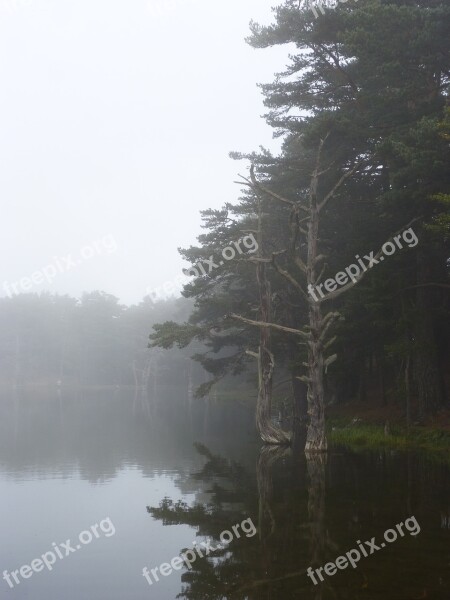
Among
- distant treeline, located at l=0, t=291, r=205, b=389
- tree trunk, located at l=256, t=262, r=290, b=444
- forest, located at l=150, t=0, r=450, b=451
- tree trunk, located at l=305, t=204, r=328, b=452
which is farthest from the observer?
distant treeline, located at l=0, t=291, r=205, b=389

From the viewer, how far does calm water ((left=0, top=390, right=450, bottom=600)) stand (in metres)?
7.87

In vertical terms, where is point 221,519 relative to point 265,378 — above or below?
below

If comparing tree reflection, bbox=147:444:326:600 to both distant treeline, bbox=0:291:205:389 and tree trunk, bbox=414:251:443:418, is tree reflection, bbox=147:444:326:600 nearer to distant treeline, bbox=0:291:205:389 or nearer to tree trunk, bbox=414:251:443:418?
tree trunk, bbox=414:251:443:418

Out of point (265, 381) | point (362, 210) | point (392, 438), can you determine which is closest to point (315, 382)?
point (392, 438)

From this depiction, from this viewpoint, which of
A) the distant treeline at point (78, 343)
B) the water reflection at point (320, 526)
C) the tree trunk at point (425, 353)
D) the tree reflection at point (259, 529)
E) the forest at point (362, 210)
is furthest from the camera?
the distant treeline at point (78, 343)

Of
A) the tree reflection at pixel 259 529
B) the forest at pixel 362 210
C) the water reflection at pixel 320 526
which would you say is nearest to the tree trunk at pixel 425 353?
the forest at pixel 362 210

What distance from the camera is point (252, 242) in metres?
30.2

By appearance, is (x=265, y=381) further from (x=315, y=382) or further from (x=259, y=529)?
(x=259, y=529)

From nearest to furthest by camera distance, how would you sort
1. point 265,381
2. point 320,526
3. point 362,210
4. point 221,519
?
1. point 320,526
2. point 221,519
3. point 265,381
4. point 362,210

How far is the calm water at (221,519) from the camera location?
7871 mm

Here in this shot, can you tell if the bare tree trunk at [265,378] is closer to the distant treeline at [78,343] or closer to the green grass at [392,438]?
the green grass at [392,438]

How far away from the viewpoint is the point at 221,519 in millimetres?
11484

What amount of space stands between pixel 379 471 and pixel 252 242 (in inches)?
624

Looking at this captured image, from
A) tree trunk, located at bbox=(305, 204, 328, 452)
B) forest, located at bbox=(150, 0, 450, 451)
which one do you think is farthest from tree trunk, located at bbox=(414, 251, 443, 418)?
tree trunk, located at bbox=(305, 204, 328, 452)
